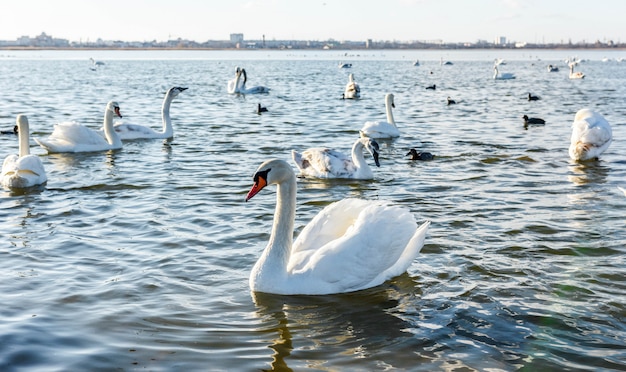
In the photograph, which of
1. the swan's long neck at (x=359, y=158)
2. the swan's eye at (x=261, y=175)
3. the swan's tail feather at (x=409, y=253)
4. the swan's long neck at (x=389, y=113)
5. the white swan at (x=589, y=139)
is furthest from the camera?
the swan's long neck at (x=389, y=113)

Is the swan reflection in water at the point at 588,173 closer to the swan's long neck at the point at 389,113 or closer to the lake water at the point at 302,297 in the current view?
the lake water at the point at 302,297

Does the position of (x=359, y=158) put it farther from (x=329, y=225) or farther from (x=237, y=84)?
(x=237, y=84)

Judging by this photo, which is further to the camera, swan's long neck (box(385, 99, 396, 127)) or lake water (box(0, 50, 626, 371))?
swan's long neck (box(385, 99, 396, 127))

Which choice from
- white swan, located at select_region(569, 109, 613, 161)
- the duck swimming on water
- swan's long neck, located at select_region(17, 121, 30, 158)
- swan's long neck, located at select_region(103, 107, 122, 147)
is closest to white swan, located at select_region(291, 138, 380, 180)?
the duck swimming on water

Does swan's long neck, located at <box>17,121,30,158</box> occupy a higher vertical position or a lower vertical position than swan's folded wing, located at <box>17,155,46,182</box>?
higher

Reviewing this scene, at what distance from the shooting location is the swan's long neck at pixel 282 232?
7367 mm

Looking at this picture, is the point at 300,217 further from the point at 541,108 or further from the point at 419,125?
the point at 541,108

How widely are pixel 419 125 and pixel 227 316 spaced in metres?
16.7

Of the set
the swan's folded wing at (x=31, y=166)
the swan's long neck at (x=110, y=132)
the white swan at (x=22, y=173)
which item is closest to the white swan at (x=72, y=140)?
the swan's long neck at (x=110, y=132)

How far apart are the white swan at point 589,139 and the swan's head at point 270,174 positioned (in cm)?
895

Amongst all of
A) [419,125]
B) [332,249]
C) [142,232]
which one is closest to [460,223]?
[332,249]

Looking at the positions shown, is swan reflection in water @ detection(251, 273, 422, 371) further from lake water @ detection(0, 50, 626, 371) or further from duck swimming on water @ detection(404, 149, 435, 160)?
duck swimming on water @ detection(404, 149, 435, 160)

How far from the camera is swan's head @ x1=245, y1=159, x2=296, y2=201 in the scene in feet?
24.1

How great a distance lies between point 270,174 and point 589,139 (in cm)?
928
